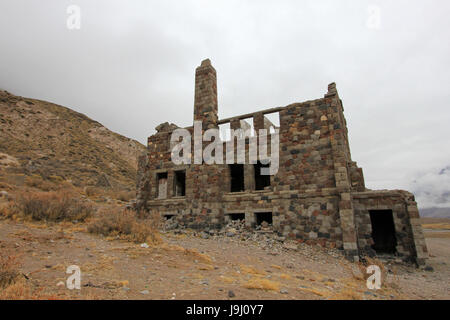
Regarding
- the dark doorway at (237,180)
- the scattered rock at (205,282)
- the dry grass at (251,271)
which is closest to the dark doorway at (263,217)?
the dark doorway at (237,180)

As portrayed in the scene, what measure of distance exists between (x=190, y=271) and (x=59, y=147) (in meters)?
35.6

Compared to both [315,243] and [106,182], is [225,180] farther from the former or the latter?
[106,182]

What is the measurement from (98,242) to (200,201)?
221 inches

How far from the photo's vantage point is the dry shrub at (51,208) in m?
9.66

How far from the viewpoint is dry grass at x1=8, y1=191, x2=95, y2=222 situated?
9.62 meters

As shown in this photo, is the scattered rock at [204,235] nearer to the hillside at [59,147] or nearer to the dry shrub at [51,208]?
the dry shrub at [51,208]

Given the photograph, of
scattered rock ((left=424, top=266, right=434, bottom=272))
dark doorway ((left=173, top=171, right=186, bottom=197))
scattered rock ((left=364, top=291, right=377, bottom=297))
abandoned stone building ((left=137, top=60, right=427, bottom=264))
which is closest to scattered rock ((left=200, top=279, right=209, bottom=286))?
scattered rock ((left=364, top=291, right=377, bottom=297))

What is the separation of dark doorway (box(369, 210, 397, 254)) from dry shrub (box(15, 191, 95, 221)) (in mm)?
13007

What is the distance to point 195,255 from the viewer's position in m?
7.26

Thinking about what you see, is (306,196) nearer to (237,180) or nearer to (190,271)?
(190,271)

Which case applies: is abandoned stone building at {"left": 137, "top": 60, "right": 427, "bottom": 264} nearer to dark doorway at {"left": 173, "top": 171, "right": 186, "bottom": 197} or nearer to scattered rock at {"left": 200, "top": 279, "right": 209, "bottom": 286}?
dark doorway at {"left": 173, "top": 171, "right": 186, "bottom": 197}

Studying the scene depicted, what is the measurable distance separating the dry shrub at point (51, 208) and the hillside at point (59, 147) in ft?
35.3

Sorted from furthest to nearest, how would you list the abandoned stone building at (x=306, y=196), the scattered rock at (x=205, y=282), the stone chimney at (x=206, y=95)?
the stone chimney at (x=206, y=95)
the abandoned stone building at (x=306, y=196)
the scattered rock at (x=205, y=282)

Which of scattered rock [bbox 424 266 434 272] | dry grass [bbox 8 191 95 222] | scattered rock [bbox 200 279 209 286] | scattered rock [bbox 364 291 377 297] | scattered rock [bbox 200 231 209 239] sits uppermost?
dry grass [bbox 8 191 95 222]
